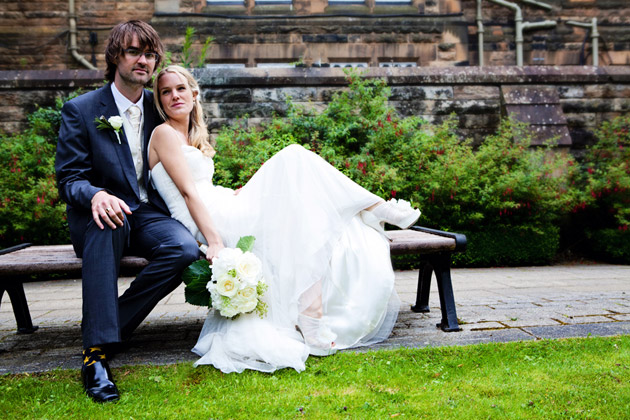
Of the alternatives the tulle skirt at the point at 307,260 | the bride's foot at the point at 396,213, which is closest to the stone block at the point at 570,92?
the bride's foot at the point at 396,213

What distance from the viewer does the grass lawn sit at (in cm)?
206

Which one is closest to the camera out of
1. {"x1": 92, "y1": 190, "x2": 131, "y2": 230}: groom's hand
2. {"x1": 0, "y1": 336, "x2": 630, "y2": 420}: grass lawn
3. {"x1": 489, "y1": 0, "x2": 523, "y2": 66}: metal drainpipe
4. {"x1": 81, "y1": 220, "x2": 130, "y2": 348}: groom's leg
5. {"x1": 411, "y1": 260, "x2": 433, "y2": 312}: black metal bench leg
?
{"x1": 0, "y1": 336, "x2": 630, "y2": 420}: grass lawn

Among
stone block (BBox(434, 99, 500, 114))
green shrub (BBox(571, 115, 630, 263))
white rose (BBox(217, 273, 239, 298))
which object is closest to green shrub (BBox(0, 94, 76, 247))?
white rose (BBox(217, 273, 239, 298))

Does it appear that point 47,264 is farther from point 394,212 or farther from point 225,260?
point 394,212

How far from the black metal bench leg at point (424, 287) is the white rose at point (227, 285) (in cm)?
174

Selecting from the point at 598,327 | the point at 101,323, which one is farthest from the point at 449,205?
the point at 101,323

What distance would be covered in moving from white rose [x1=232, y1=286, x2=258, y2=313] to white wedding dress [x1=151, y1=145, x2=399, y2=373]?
11 centimetres

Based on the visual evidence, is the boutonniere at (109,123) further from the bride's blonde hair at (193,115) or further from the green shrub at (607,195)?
the green shrub at (607,195)

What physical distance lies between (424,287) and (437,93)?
5.31 m

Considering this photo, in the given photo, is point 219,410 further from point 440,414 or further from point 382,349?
point 382,349

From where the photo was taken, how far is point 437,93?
8352 millimetres

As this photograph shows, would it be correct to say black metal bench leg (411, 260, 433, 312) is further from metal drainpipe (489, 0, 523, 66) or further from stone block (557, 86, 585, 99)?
metal drainpipe (489, 0, 523, 66)

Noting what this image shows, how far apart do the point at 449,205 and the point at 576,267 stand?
2.10m

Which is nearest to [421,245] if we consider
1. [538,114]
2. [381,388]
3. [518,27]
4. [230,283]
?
[381,388]
